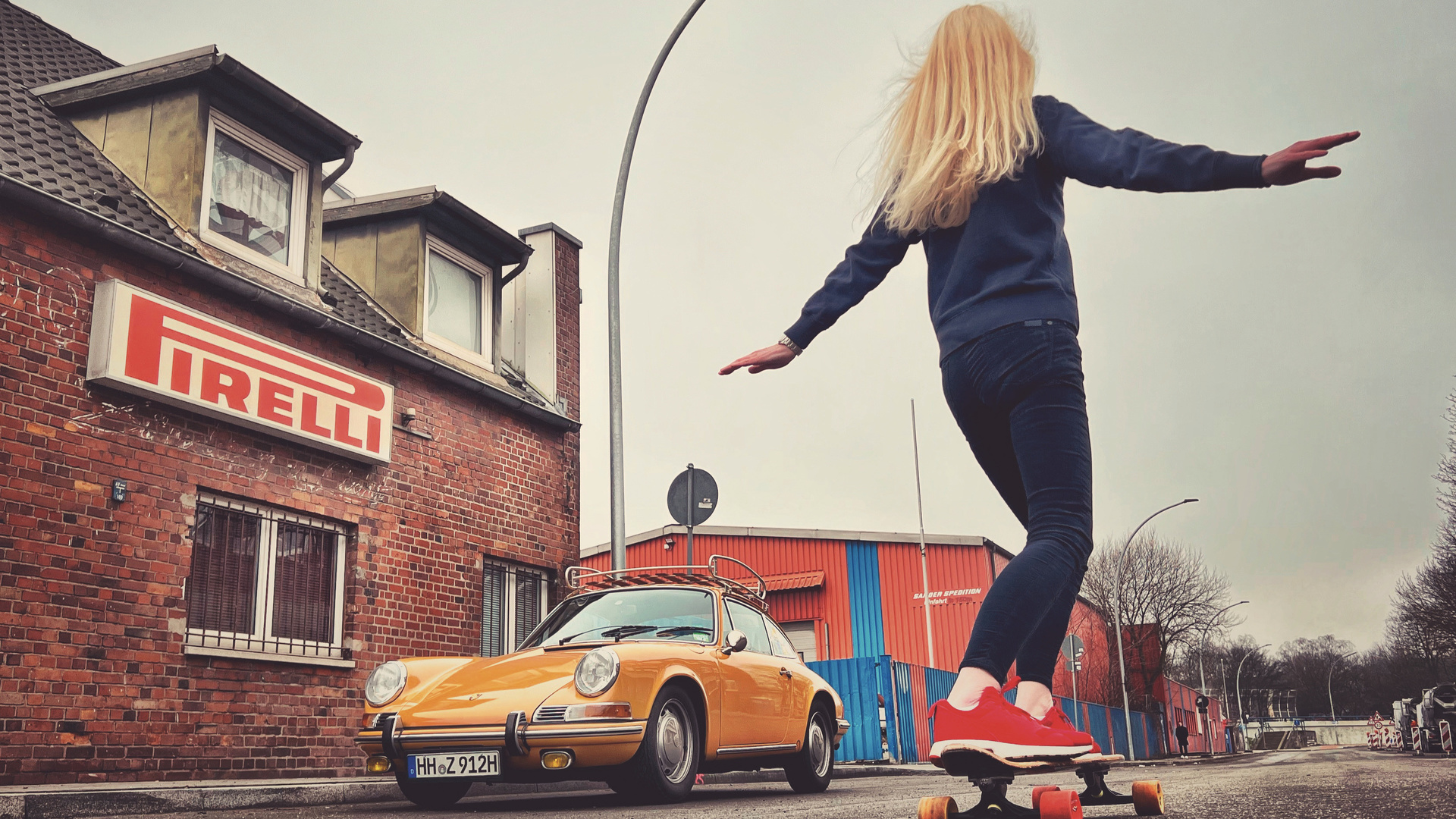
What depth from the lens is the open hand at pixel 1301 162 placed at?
7.86ft

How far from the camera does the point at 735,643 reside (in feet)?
25.4

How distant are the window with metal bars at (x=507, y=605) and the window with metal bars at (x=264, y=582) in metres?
2.34

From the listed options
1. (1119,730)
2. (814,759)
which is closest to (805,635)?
(1119,730)

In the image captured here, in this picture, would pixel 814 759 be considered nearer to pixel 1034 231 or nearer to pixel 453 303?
pixel 1034 231

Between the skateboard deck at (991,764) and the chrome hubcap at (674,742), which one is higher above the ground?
the skateboard deck at (991,764)

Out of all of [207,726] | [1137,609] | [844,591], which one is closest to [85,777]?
[207,726]

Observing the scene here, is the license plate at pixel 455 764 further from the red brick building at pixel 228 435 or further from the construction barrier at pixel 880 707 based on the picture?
the construction barrier at pixel 880 707

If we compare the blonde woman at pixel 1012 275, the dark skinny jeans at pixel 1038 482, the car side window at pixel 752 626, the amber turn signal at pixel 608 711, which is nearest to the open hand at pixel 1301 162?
the blonde woman at pixel 1012 275

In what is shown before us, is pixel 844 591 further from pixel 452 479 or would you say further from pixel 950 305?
pixel 950 305

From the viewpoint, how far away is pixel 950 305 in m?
2.99

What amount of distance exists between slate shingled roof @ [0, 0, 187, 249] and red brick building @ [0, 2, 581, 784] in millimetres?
39

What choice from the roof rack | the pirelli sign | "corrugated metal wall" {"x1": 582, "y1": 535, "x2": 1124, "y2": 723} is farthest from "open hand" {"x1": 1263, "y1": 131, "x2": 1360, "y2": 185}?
"corrugated metal wall" {"x1": 582, "y1": 535, "x2": 1124, "y2": 723}

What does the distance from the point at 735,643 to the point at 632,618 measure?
79 centimetres

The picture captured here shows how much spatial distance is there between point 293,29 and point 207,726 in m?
7.47
